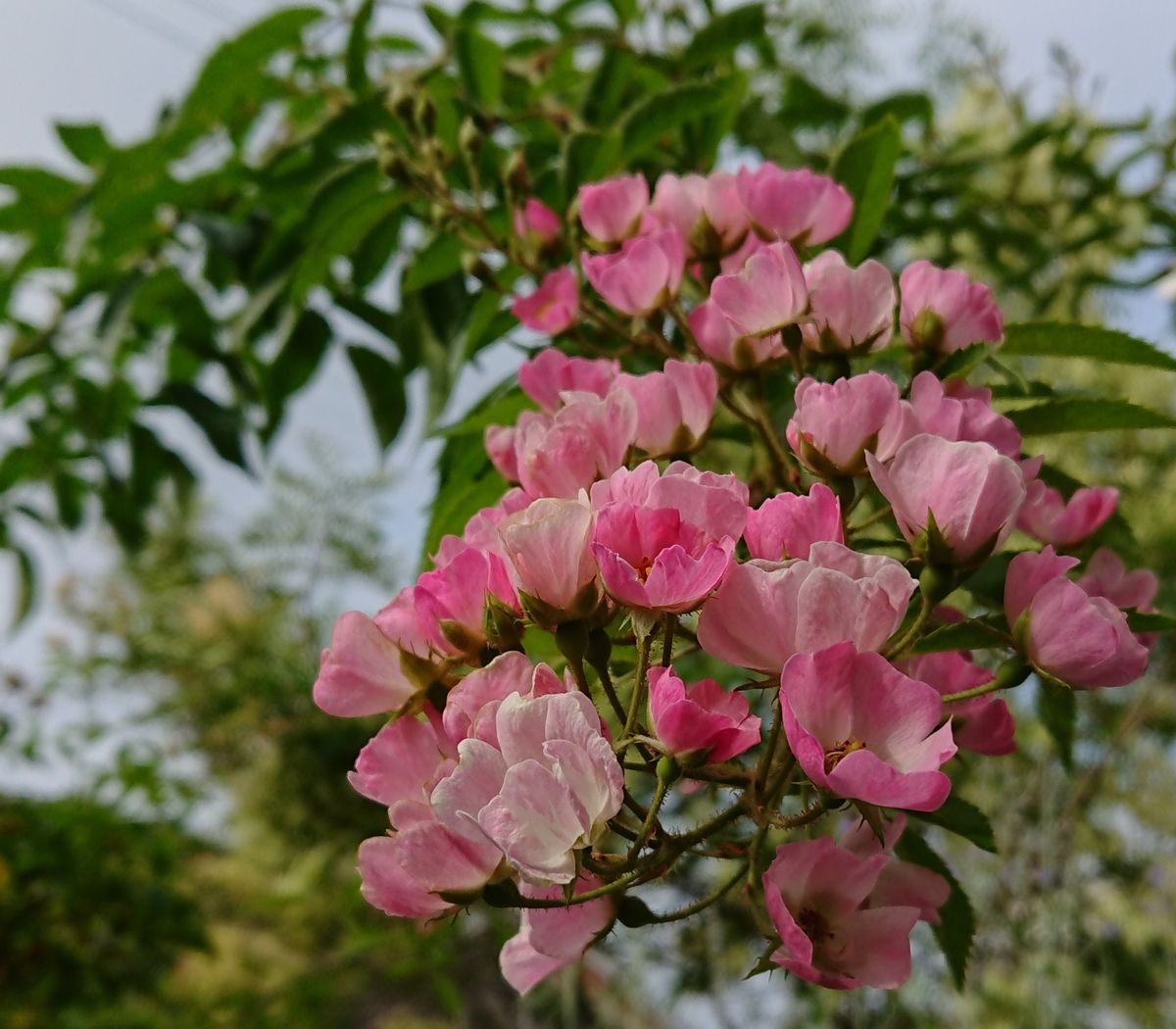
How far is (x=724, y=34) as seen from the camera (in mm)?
660

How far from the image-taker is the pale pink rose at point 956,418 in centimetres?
28

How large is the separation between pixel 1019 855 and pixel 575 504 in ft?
6.16

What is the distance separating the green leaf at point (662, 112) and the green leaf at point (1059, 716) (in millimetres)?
345

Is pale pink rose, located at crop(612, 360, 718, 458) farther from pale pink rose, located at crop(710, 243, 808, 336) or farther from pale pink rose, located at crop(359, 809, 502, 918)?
pale pink rose, located at crop(359, 809, 502, 918)

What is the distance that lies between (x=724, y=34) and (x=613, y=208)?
1.08ft

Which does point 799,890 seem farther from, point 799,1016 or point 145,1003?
point 145,1003

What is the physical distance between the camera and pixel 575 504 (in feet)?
0.82

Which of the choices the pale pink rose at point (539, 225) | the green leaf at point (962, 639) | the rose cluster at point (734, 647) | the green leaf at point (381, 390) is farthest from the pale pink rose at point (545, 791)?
the green leaf at point (381, 390)

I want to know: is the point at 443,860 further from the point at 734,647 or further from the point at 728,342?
the point at 728,342

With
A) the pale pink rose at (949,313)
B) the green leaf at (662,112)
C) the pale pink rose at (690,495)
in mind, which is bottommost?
the pale pink rose at (690,495)

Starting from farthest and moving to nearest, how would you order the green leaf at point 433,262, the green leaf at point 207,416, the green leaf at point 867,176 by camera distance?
1. the green leaf at point 207,416
2. the green leaf at point 433,262
3. the green leaf at point 867,176

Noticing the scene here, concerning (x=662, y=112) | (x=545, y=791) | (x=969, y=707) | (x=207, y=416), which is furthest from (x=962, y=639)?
(x=207, y=416)

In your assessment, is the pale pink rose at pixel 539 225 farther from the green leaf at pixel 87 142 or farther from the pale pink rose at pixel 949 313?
the green leaf at pixel 87 142


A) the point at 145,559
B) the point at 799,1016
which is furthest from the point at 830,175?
the point at 145,559
